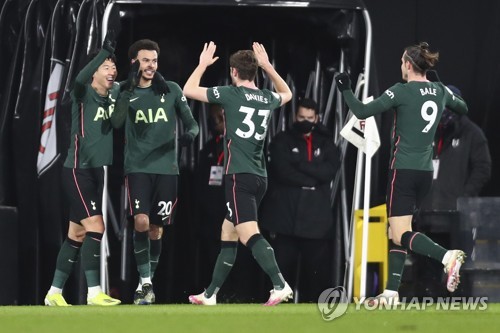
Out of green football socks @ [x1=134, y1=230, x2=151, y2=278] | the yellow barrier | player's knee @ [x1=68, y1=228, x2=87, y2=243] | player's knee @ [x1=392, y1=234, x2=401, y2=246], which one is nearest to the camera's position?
player's knee @ [x1=392, y1=234, x2=401, y2=246]

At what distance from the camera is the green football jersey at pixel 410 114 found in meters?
10.1

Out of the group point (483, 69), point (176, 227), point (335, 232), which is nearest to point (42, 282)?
point (176, 227)

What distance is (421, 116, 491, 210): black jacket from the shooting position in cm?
1266

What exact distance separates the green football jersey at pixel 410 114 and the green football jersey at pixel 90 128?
177 centimetres

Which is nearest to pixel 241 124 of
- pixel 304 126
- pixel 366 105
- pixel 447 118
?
pixel 366 105

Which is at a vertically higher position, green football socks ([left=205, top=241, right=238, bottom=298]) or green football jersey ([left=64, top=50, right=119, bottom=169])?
green football jersey ([left=64, top=50, right=119, bottom=169])

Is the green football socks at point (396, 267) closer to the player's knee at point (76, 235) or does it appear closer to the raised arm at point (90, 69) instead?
the player's knee at point (76, 235)

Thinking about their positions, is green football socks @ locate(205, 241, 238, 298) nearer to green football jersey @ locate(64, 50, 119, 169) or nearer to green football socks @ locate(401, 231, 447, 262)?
green football jersey @ locate(64, 50, 119, 169)

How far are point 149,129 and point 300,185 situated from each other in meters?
1.81

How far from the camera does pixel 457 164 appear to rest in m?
12.7

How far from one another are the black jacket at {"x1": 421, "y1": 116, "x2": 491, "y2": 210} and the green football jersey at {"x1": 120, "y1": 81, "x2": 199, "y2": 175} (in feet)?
9.30

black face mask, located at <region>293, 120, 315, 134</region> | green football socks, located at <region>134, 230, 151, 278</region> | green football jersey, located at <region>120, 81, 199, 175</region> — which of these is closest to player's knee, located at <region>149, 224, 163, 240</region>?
green football socks, located at <region>134, 230, 151, 278</region>

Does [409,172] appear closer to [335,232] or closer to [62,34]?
[335,232]

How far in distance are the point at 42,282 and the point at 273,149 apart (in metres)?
2.18
